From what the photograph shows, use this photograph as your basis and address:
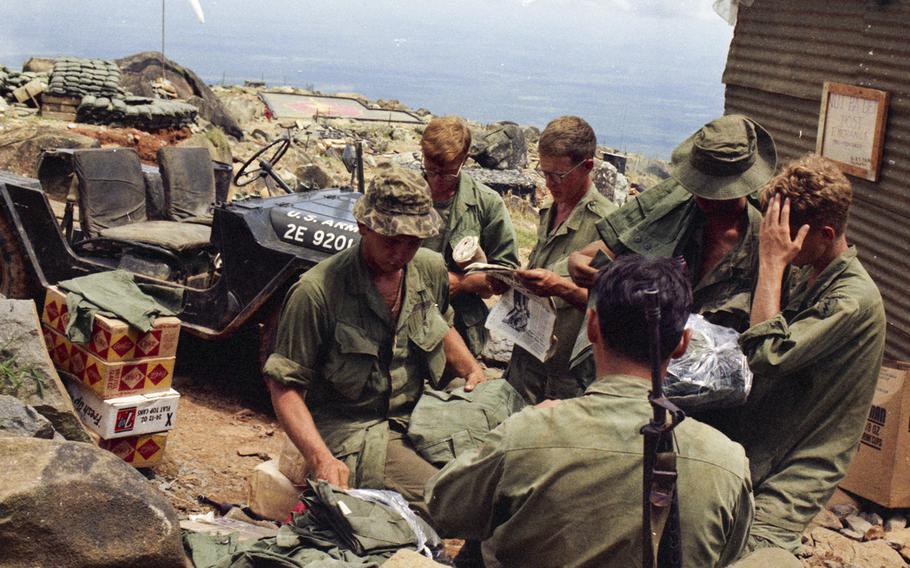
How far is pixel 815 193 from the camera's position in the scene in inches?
135

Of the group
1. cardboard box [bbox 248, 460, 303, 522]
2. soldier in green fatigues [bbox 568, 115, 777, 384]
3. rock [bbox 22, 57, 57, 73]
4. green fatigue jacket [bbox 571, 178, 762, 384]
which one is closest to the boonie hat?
soldier in green fatigues [bbox 568, 115, 777, 384]

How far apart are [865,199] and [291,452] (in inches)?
207

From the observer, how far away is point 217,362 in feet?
25.1

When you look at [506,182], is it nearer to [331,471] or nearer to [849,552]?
[849,552]

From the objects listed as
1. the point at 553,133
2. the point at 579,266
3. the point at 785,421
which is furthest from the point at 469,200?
the point at 785,421

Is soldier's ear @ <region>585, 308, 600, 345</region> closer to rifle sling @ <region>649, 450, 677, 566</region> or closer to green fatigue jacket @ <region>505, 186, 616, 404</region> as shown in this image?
rifle sling @ <region>649, 450, 677, 566</region>

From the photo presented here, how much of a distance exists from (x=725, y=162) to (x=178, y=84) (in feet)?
69.4

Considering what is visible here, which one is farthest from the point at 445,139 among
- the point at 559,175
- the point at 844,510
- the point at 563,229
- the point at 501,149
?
the point at 501,149

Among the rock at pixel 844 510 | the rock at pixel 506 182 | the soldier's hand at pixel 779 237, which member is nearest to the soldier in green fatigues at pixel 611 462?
the soldier's hand at pixel 779 237

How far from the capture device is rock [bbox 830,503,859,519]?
5938 millimetres

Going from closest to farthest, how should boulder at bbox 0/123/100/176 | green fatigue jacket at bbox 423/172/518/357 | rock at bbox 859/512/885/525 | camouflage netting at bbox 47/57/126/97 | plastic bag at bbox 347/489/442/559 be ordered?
plastic bag at bbox 347/489/442/559 → green fatigue jacket at bbox 423/172/518/357 → rock at bbox 859/512/885/525 → boulder at bbox 0/123/100/176 → camouflage netting at bbox 47/57/126/97

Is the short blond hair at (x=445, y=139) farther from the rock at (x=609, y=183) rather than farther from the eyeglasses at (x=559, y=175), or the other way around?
the rock at (x=609, y=183)

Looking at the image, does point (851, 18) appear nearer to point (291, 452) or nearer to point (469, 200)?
point (469, 200)

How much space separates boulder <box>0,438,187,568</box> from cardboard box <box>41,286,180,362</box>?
1.72 meters
